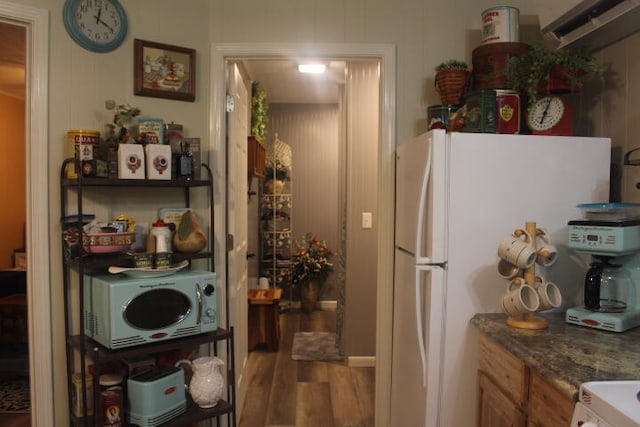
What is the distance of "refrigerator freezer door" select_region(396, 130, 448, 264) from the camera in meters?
1.73

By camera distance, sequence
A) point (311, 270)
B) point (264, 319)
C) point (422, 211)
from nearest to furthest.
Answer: point (422, 211) < point (264, 319) < point (311, 270)

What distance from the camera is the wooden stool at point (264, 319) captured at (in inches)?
151

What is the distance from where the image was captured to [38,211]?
6.57 feet

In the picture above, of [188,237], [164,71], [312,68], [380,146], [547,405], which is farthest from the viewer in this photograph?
[312,68]

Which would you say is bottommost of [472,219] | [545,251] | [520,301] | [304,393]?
[304,393]

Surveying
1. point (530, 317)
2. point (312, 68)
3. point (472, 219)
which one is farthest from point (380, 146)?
point (312, 68)

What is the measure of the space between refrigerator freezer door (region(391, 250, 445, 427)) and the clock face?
73 cm

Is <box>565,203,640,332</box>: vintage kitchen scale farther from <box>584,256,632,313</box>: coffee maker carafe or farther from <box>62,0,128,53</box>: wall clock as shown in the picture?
<box>62,0,128,53</box>: wall clock

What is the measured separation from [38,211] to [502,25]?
7.20ft

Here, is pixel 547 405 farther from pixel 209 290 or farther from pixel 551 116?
pixel 209 290

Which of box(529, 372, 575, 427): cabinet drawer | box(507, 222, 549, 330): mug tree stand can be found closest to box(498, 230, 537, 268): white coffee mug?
box(507, 222, 549, 330): mug tree stand

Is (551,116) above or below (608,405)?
above

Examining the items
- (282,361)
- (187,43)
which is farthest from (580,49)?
(282,361)

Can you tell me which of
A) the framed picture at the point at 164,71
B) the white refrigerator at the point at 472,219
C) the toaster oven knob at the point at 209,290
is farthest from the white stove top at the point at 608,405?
the framed picture at the point at 164,71
